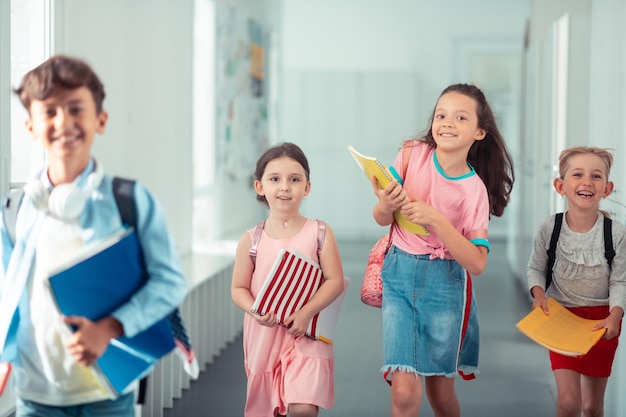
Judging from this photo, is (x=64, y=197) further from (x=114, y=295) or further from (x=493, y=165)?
(x=493, y=165)

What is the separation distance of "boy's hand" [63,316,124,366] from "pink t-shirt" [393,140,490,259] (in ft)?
3.50

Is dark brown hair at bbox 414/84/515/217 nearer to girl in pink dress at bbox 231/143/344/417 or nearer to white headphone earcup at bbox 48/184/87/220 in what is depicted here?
girl in pink dress at bbox 231/143/344/417

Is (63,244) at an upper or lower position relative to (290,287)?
upper

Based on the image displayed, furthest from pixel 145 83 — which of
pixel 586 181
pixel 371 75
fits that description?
pixel 371 75

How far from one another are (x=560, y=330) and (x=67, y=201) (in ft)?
5.04

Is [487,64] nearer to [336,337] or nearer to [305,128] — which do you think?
[305,128]

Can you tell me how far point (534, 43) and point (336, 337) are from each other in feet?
9.69

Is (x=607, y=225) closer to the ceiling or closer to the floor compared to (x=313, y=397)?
closer to the ceiling

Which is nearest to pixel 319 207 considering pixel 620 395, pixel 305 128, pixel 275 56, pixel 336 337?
pixel 305 128

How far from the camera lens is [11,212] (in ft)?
5.80

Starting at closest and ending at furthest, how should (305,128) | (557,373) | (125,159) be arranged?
1. (557,373)
2. (125,159)
3. (305,128)

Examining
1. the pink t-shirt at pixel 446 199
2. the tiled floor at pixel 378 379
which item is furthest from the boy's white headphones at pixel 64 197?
the tiled floor at pixel 378 379

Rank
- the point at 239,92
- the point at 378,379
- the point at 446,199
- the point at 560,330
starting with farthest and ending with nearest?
the point at 239,92 < the point at 378,379 < the point at 560,330 < the point at 446,199

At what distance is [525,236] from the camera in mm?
7121
